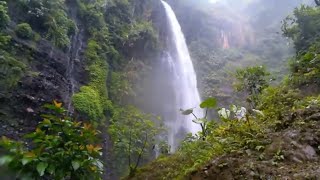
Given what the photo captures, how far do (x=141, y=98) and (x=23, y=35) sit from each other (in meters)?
7.50

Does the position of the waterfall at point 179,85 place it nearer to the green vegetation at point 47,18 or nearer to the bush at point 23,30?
the green vegetation at point 47,18

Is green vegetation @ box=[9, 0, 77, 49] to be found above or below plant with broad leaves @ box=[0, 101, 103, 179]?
above

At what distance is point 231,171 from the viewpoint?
325 cm

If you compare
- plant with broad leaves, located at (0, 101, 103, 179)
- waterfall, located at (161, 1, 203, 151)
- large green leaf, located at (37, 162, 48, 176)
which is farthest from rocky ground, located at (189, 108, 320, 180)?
waterfall, located at (161, 1, 203, 151)

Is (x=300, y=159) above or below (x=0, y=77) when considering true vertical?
below

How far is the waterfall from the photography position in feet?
59.1

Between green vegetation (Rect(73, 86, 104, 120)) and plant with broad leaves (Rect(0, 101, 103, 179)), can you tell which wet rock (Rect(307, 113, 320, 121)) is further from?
green vegetation (Rect(73, 86, 104, 120))

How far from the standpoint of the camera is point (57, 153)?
2.51 m

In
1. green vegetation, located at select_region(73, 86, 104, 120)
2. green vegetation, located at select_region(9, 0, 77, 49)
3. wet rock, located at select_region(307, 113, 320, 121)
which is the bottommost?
wet rock, located at select_region(307, 113, 320, 121)

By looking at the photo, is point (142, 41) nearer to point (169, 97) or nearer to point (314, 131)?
point (169, 97)

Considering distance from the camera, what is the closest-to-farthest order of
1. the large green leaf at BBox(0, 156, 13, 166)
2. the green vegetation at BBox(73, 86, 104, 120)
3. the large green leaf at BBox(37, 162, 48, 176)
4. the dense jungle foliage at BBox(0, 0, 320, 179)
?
the large green leaf at BBox(0, 156, 13, 166)
the large green leaf at BBox(37, 162, 48, 176)
the dense jungle foliage at BBox(0, 0, 320, 179)
the green vegetation at BBox(73, 86, 104, 120)

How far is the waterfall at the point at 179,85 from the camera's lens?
1802cm

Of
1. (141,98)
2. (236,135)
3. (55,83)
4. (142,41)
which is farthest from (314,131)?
(142,41)

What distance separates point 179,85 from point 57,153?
1753 centimetres
